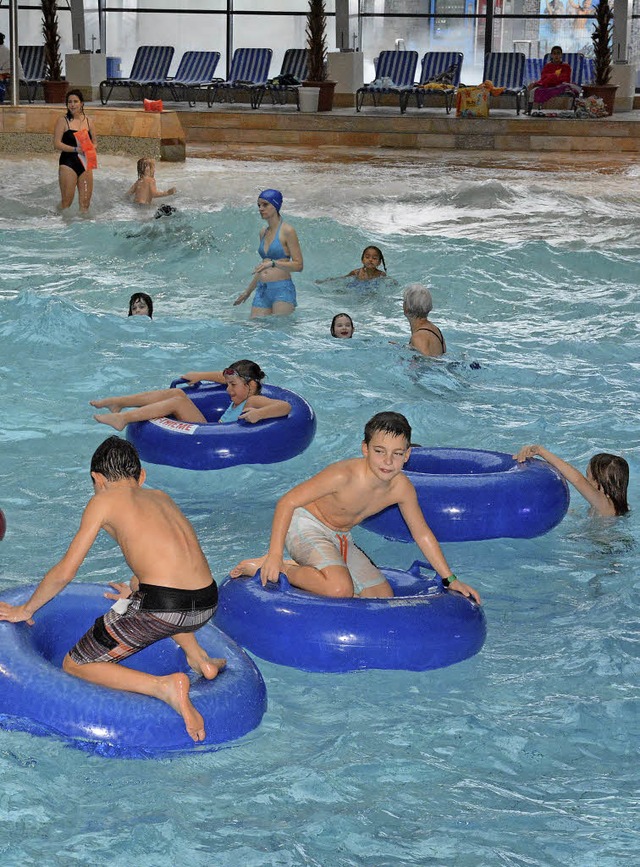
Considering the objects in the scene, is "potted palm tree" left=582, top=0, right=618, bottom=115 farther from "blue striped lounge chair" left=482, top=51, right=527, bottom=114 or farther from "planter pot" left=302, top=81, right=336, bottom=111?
"planter pot" left=302, top=81, right=336, bottom=111

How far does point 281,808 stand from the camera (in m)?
3.89

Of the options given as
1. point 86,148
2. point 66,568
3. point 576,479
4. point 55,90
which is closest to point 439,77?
point 55,90

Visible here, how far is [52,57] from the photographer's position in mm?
22547

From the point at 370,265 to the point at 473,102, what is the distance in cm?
1025

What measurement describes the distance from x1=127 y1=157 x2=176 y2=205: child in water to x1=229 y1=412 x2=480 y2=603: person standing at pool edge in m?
9.95

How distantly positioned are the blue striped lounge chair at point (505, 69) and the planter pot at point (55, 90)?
8147 millimetres

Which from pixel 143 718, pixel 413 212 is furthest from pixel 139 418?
pixel 413 212

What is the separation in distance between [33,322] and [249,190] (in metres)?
5.76

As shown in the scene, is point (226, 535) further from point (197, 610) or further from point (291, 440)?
point (197, 610)

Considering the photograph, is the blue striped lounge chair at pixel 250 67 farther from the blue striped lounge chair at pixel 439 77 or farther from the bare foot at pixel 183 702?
the bare foot at pixel 183 702

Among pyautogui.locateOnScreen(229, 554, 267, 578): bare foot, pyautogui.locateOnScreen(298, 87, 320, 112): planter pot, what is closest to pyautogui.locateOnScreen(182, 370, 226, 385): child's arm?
pyautogui.locateOnScreen(229, 554, 267, 578): bare foot

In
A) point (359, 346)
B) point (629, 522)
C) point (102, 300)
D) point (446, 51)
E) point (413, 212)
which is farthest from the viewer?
point (446, 51)

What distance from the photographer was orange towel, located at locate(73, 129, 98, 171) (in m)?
13.7

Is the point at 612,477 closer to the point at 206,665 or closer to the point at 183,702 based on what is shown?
the point at 206,665
